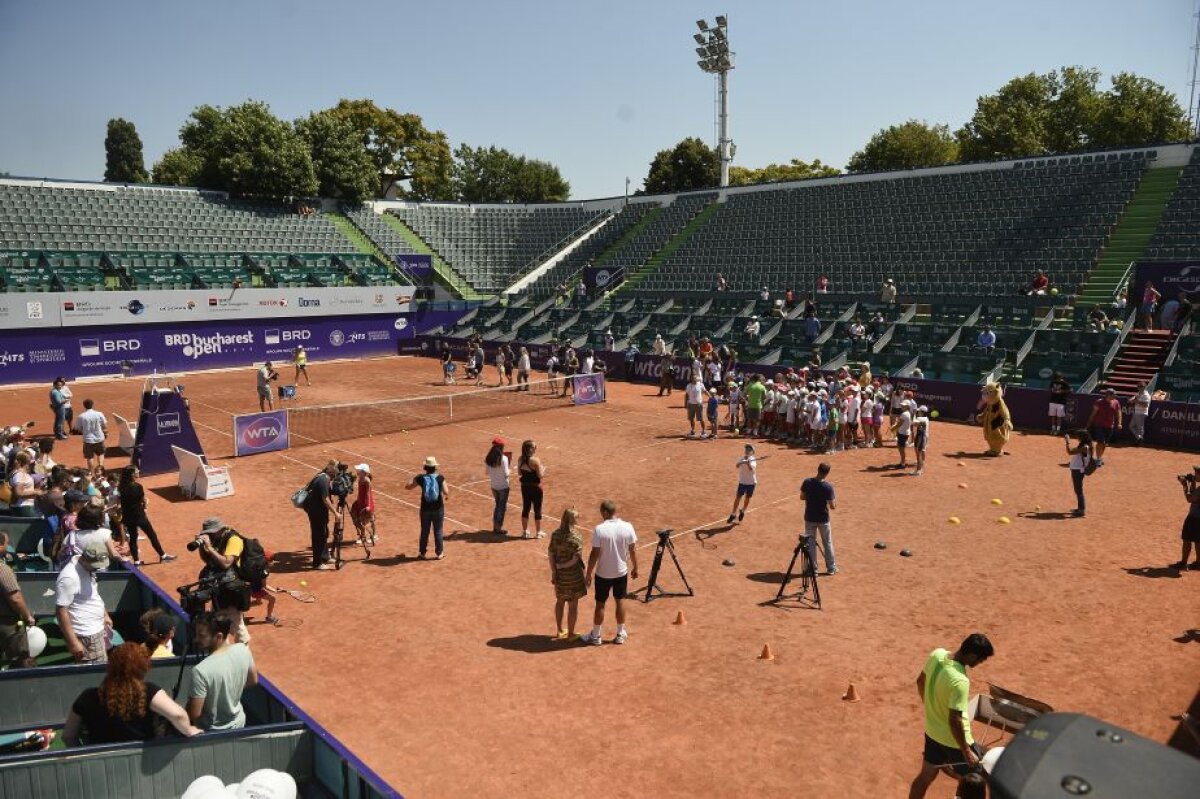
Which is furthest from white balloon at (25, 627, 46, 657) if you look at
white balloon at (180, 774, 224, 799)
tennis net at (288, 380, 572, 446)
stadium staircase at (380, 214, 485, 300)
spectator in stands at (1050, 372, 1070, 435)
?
stadium staircase at (380, 214, 485, 300)

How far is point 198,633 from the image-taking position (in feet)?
23.6

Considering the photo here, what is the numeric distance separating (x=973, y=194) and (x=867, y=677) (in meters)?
38.8

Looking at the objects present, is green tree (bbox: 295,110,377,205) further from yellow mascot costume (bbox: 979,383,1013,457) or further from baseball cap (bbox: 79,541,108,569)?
baseball cap (bbox: 79,541,108,569)

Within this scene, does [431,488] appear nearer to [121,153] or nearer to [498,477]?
[498,477]

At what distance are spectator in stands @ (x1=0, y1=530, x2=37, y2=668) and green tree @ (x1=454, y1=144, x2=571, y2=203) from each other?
89143 millimetres

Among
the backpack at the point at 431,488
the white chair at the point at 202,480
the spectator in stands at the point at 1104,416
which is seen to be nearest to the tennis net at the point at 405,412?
the white chair at the point at 202,480

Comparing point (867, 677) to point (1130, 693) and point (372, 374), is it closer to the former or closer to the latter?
point (1130, 693)

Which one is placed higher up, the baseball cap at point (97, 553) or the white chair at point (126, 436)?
the baseball cap at point (97, 553)

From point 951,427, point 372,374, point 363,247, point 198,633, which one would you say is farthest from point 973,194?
point 198,633

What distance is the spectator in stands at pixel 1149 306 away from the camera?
94.0ft

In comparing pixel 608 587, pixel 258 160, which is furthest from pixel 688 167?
pixel 608 587

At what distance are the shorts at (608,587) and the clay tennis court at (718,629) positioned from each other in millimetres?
719

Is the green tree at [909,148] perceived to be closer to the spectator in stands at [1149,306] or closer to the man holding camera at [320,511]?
the spectator in stands at [1149,306]

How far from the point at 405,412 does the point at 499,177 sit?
237 feet
